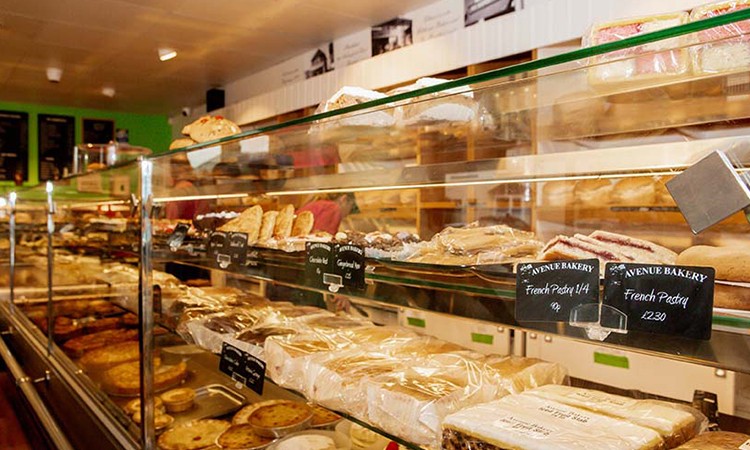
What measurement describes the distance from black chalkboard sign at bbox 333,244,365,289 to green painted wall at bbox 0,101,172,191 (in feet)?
24.8

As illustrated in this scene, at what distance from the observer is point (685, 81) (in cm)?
82

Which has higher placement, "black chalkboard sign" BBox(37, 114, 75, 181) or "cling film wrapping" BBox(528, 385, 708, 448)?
"black chalkboard sign" BBox(37, 114, 75, 181)

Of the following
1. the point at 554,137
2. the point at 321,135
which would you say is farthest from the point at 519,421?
the point at 321,135

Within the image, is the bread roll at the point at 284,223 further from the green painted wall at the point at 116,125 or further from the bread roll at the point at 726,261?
the green painted wall at the point at 116,125

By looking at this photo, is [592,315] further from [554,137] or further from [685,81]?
[554,137]

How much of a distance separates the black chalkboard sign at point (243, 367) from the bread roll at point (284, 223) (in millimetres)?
394

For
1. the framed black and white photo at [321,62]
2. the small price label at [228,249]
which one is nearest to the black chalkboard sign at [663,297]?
the small price label at [228,249]

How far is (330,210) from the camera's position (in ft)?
6.45

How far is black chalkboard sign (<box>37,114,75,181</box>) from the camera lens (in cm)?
780

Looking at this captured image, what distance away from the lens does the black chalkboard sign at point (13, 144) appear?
7520 mm

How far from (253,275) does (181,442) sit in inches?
22.7

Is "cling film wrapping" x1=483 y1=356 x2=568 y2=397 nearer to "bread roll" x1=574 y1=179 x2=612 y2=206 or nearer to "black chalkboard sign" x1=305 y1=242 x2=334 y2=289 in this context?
"black chalkboard sign" x1=305 y1=242 x2=334 y2=289

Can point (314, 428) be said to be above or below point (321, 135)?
below

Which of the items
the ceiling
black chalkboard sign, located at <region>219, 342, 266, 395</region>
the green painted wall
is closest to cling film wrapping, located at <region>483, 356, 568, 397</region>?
black chalkboard sign, located at <region>219, 342, 266, 395</region>
